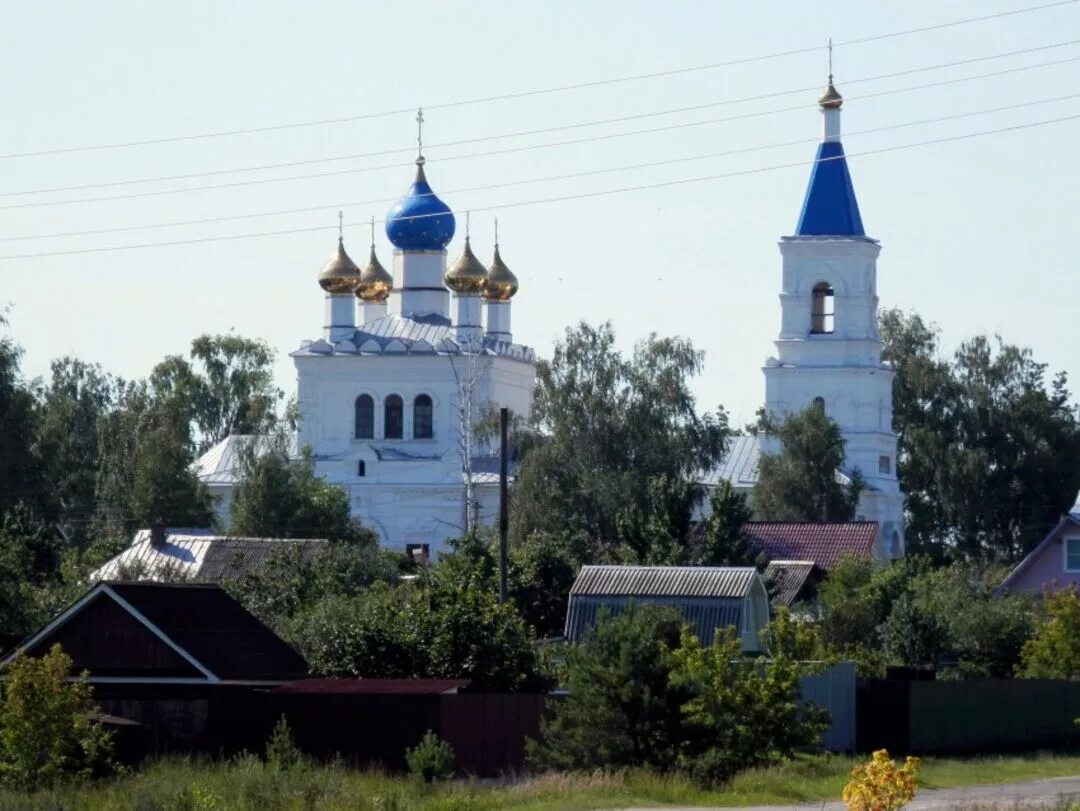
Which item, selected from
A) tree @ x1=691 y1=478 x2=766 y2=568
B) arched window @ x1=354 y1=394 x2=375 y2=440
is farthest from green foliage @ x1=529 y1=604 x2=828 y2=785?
arched window @ x1=354 y1=394 x2=375 y2=440

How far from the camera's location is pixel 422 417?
78.0m

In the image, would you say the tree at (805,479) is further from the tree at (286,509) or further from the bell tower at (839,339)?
the tree at (286,509)

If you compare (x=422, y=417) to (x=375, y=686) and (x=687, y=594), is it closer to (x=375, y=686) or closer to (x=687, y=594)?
(x=687, y=594)

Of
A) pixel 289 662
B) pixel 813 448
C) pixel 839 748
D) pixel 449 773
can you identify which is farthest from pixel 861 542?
pixel 449 773

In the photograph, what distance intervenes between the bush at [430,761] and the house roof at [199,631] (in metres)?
4.20

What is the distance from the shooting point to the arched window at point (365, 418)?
78.4m

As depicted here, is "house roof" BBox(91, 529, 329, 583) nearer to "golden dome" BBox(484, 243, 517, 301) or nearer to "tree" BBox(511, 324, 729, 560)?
"tree" BBox(511, 324, 729, 560)

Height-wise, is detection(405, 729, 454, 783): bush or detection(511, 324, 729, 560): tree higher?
detection(511, 324, 729, 560): tree

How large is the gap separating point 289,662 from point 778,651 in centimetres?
642

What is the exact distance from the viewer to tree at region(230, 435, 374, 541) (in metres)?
67.4

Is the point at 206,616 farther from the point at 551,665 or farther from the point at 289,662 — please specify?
the point at 551,665

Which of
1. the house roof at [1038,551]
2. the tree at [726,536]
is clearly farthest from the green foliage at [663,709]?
the house roof at [1038,551]

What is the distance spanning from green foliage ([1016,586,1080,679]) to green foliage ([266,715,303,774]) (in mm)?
16365

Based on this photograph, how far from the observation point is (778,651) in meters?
31.9
